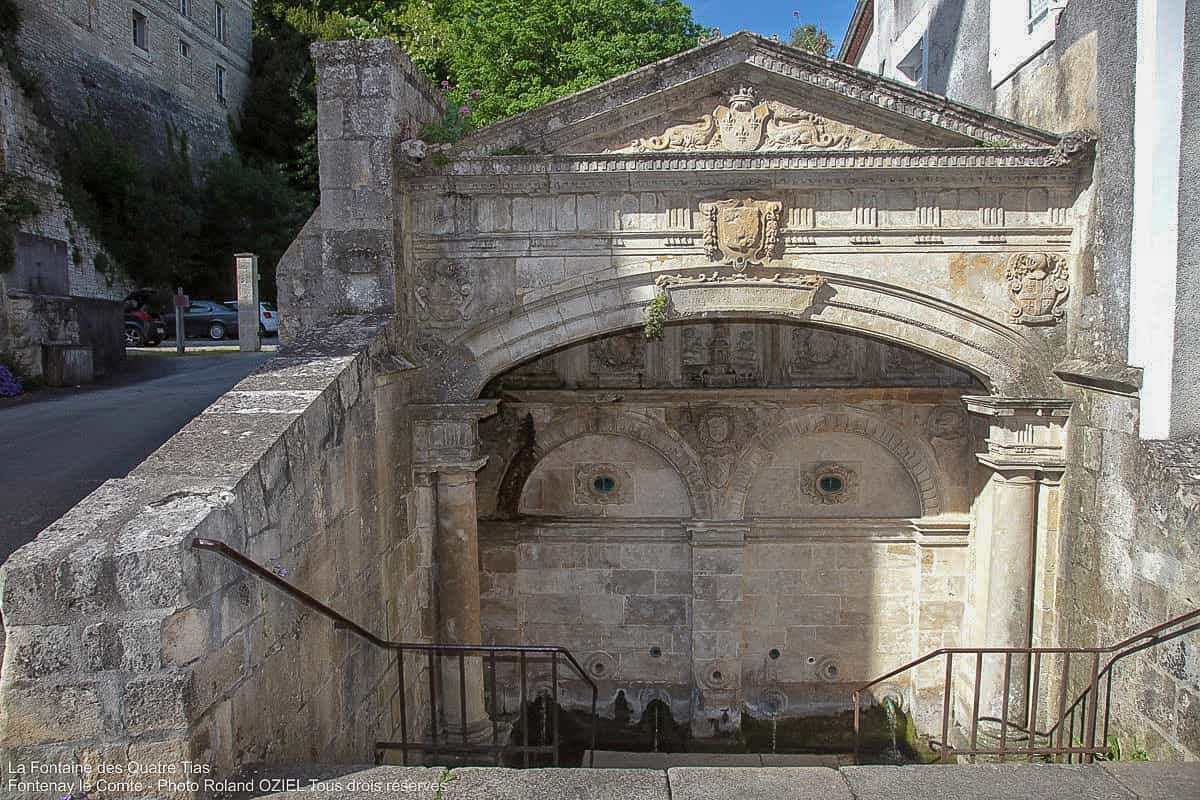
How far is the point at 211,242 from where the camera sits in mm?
24062

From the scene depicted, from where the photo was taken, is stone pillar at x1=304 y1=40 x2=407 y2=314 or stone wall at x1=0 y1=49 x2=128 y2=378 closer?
stone pillar at x1=304 y1=40 x2=407 y2=314

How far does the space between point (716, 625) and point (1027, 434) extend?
331 cm

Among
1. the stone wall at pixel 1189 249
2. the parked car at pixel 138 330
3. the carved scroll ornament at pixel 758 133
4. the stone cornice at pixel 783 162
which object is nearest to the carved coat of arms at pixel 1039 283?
the stone cornice at pixel 783 162

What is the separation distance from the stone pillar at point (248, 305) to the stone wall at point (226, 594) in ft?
35.7

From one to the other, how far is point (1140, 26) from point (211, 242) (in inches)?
938

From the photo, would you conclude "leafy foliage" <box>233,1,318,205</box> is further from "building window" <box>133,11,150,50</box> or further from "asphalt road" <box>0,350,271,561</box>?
"asphalt road" <box>0,350,271,561</box>

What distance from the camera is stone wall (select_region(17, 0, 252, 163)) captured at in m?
19.6

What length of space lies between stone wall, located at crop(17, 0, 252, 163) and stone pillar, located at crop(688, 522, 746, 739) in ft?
62.7

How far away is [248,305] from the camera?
15898 millimetres

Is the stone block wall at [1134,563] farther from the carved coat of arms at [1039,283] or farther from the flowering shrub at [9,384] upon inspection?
the flowering shrub at [9,384]

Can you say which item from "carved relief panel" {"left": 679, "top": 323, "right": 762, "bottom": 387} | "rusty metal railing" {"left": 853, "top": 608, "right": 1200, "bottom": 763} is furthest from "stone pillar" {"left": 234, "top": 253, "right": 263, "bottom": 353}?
"rusty metal railing" {"left": 853, "top": 608, "right": 1200, "bottom": 763}

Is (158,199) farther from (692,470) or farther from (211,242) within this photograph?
(692,470)

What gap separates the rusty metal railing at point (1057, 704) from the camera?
5047 mm

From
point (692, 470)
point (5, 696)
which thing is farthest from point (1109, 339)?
point (5, 696)
